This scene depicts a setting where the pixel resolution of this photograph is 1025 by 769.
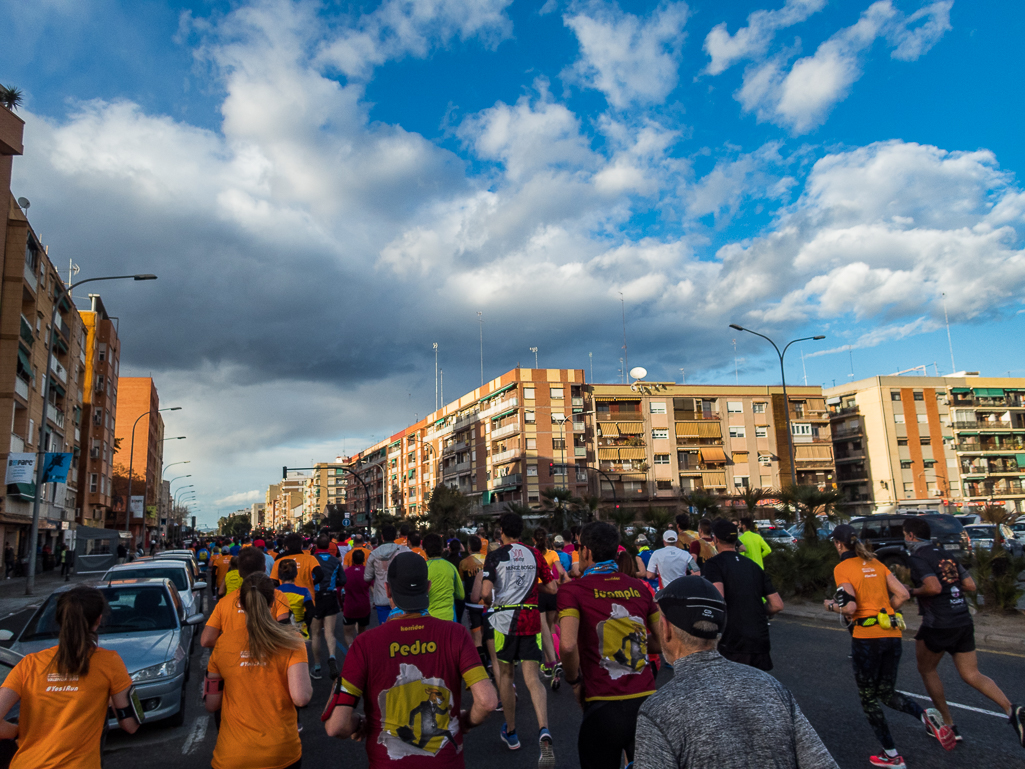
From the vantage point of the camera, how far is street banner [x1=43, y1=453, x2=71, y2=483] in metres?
25.1

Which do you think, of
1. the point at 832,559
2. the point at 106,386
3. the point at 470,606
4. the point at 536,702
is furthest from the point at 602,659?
the point at 106,386

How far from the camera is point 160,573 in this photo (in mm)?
11898

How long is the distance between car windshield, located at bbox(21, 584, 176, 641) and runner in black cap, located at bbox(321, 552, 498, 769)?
556 centimetres

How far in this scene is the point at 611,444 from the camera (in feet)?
227

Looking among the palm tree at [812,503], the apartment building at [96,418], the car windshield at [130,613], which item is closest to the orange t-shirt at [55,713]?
the car windshield at [130,613]

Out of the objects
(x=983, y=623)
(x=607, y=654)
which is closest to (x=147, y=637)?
(x=607, y=654)

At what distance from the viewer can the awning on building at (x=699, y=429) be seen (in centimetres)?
6975

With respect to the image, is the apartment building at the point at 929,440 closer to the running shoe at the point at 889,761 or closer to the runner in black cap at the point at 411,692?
the running shoe at the point at 889,761

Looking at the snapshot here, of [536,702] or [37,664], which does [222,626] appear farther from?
[536,702]

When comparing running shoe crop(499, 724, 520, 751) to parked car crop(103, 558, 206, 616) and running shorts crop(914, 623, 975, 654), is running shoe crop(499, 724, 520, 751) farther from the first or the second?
parked car crop(103, 558, 206, 616)

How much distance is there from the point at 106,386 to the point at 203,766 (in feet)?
200

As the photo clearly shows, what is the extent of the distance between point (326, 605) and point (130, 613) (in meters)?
2.17

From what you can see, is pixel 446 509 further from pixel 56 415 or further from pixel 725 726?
pixel 725 726

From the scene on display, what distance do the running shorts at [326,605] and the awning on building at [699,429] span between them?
63384 mm
